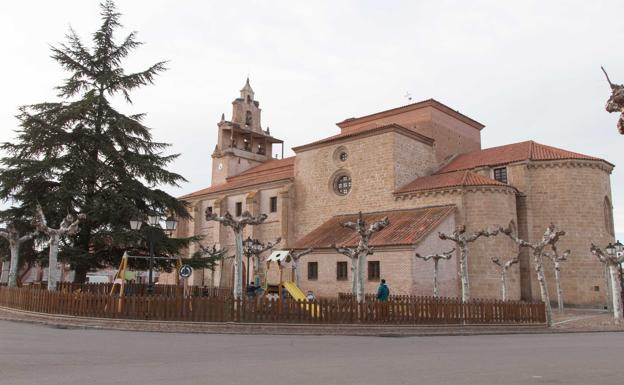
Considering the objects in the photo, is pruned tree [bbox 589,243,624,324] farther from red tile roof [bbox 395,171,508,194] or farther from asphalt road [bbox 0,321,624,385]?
red tile roof [bbox 395,171,508,194]

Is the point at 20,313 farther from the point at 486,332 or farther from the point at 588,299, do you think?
the point at 588,299

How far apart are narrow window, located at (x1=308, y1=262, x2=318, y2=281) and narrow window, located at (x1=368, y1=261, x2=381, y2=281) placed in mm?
4135

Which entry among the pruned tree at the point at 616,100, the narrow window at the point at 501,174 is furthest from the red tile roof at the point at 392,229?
the pruned tree at the point at 616,100

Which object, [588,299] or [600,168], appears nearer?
[588,299]

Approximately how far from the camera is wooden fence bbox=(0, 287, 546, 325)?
46.4ft

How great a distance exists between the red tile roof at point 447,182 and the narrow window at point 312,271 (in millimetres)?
6965

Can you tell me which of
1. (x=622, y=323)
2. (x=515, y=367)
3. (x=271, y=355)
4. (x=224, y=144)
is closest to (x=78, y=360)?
(x=271, y=355)

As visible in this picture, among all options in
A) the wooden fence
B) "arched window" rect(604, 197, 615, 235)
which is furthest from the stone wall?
the wooden fence

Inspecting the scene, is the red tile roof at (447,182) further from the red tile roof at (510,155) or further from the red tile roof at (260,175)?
the red tile roof at (260,175)

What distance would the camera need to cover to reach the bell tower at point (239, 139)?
49438 mm

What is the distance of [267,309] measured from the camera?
14242 mm

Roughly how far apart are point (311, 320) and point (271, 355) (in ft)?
18.0

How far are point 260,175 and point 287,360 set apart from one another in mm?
37674

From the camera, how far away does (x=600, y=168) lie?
28.5 meters
